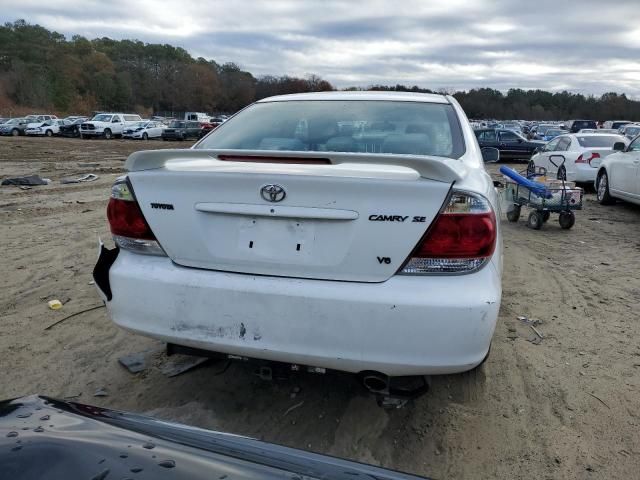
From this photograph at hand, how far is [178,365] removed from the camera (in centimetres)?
361

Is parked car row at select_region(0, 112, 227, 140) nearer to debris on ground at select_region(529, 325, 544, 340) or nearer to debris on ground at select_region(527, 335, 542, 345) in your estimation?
debris on ground at select_region(529, 325, 544, 340)

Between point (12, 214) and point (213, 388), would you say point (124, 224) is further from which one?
point (12, 214)

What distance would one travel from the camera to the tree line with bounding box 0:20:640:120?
Result: 91250 millimetres

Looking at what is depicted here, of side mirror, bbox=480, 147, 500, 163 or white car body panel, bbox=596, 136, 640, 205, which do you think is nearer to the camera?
side mirror, bbox=480, 147, 500, 163

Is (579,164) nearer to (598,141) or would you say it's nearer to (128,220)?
(598,141)

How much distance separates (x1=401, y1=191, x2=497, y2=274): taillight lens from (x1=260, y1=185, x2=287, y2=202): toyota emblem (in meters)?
0.62

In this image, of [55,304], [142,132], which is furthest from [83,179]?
[142,132]

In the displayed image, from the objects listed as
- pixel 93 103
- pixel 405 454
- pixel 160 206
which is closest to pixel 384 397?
pixel 405 454

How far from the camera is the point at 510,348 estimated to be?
12.7 feet

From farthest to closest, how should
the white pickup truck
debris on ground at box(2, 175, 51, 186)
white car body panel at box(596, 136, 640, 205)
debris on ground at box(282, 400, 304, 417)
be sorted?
the white pickup truck
debris on ground at box(2, 175, 51, 186)
white car body panel at box(596, 136, 640, 205)
debris on ground at box(282, 400, 304, 417)

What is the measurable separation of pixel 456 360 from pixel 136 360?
221cm

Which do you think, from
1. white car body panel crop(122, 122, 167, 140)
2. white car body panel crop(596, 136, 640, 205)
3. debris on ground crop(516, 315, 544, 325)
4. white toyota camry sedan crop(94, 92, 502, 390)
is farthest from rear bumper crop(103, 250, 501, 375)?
white car body panel crop(122, 122, 167, 140)

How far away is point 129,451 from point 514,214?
865cm

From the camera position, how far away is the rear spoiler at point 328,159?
238cm
